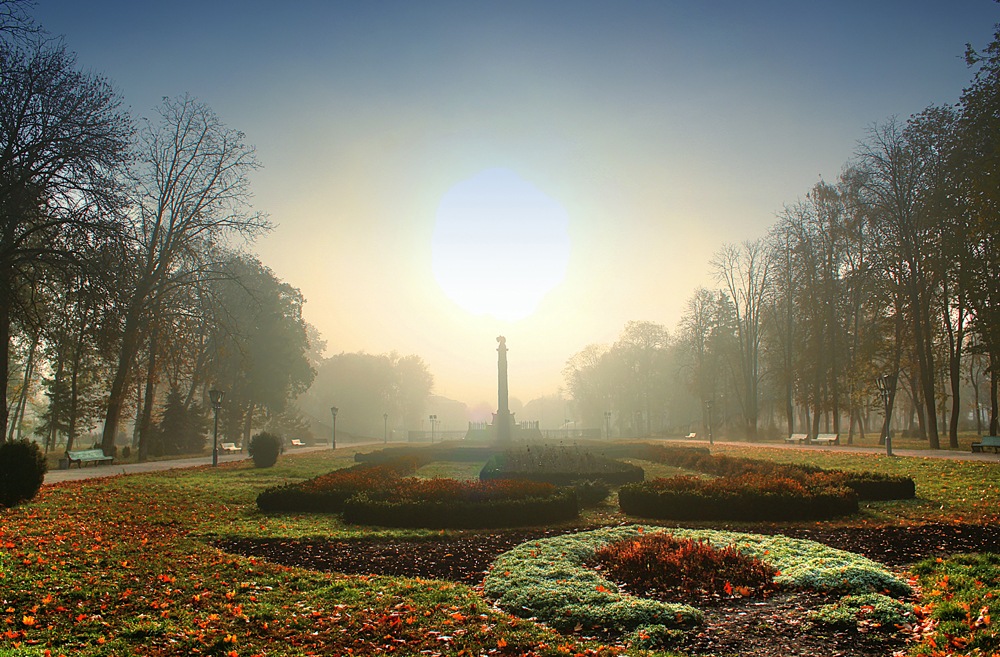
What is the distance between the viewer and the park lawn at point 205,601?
500cm

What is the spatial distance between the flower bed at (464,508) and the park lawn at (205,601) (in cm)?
63

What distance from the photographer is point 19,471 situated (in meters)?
11.6

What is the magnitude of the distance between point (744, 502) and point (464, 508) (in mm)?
5232

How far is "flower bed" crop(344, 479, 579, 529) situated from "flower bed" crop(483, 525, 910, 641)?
79.5 inches

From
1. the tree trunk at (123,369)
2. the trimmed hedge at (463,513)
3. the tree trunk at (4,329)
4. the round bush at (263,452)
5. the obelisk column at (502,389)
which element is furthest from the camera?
the obelisk column at (502,389)

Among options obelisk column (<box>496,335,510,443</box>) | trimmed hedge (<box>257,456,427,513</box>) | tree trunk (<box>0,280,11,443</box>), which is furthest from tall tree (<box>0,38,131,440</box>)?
obelisk column (<box>496,335,510,443</box>)

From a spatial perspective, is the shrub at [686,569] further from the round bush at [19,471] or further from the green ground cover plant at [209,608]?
the round bush at [19,471]

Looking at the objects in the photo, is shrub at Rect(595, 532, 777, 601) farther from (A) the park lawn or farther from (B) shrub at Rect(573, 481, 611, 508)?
(B) shrub at Rect(573, 481, 611, 508)

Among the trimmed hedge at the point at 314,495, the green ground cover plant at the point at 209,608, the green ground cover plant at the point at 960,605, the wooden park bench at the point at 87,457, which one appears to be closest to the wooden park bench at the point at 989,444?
the green ground cover plant at the point at 960,605

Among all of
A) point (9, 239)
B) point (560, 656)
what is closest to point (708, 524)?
point (560, 656)

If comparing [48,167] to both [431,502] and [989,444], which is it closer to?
[431,502]

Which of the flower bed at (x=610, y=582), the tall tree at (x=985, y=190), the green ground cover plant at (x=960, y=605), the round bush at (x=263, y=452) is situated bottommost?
the round bush at (x=263, y=452)

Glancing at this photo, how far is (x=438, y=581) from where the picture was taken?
6.98 m

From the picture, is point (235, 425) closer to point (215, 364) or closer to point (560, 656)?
point (215, 364)
